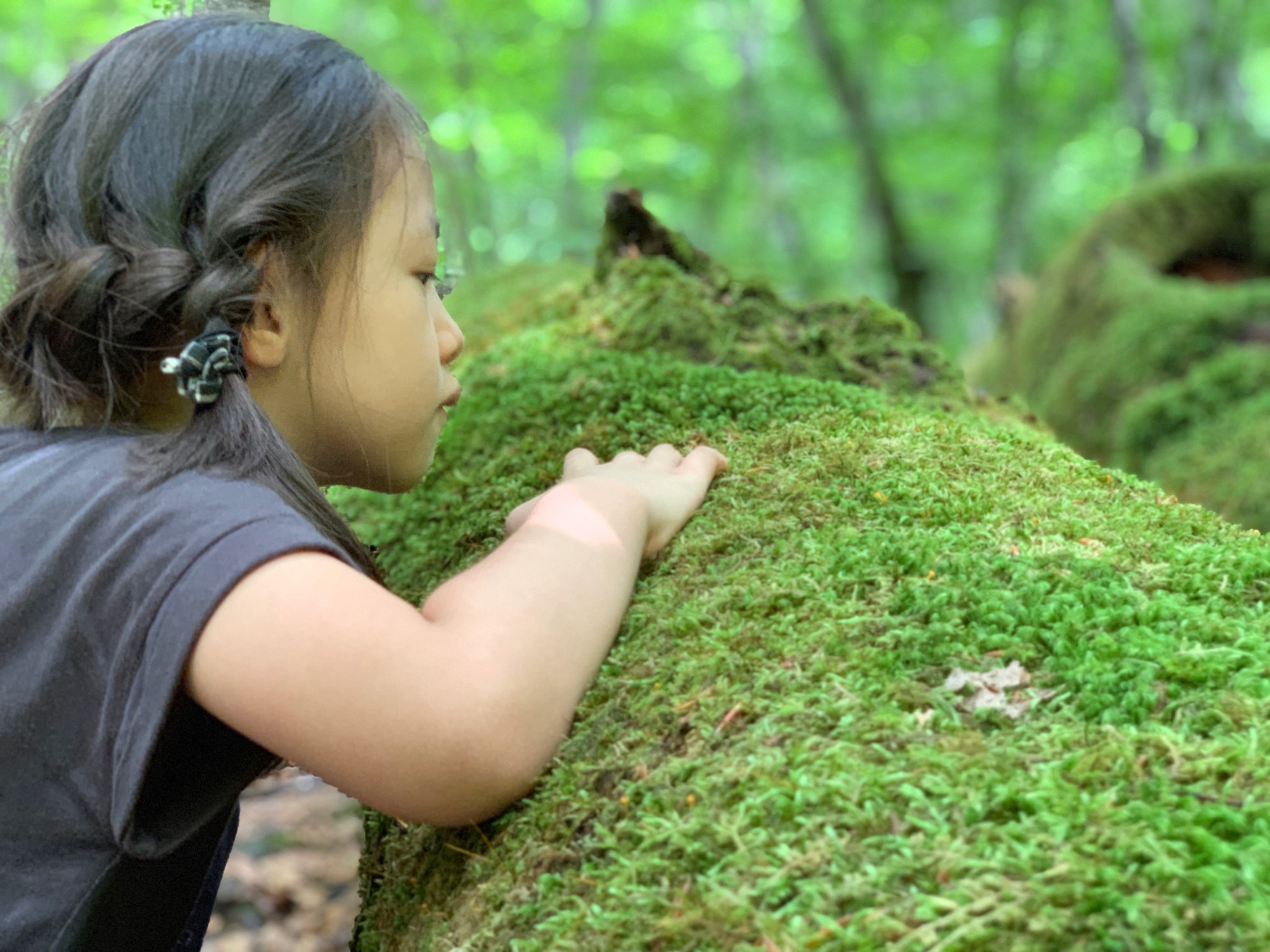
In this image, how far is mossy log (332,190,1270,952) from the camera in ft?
3.17

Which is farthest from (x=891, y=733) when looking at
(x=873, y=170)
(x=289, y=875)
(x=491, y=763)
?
(x=873, y=170)

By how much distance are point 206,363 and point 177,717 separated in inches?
22.1

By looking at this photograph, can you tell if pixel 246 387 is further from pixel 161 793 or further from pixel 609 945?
pixel 609 945

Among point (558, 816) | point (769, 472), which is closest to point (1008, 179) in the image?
point (769, 472)

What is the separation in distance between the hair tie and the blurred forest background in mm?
6462

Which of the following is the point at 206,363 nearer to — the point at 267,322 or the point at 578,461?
the point at 267,322

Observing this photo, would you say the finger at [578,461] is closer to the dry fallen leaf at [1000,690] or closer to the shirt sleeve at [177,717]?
the shirt sleeve at [177,717]

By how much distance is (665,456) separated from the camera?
205 centimetres

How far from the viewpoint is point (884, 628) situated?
54.2 inches

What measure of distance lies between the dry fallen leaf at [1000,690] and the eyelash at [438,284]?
126 centimetres

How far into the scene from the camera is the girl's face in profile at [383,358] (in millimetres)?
1767

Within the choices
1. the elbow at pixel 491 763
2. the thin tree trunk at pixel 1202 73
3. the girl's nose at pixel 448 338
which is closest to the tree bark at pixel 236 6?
the girl's nose at pixel 448 338

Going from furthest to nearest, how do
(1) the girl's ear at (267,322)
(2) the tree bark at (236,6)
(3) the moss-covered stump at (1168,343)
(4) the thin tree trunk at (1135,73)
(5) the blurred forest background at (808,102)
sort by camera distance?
(5) the blurred forest background at (808,102) → (4) the thin tree trunk at (1135,73) → (3) the moss-covered stump at (1168,343) → (2) the tree bark at (236,6) → (1) the girl's ear at (267,322)

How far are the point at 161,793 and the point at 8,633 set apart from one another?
1.09ft
